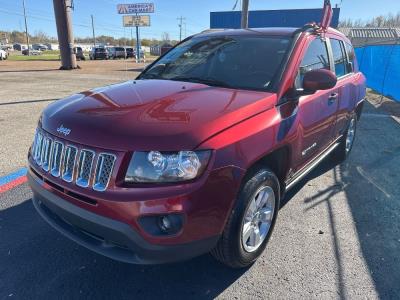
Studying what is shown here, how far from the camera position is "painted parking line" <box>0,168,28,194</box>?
14.3 feet

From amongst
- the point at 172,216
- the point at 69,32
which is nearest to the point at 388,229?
the point at 172,216

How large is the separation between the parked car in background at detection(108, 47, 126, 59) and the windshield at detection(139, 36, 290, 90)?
172 feet

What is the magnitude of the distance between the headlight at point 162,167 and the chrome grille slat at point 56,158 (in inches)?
24.5

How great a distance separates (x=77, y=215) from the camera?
240 cm

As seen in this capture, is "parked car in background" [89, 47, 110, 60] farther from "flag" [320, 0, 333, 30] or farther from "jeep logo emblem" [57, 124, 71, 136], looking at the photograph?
"jeep logo emblem" [57, 124, 71, 136]

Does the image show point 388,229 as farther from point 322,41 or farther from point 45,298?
point 45,298

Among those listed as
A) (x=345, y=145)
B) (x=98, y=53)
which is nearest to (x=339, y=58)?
(x=345, y=145)

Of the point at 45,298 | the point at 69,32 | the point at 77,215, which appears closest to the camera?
the point at 77,215

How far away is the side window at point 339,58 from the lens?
14.6 feet

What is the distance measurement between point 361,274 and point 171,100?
6.87 ft

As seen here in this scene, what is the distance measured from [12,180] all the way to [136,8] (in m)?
54.7

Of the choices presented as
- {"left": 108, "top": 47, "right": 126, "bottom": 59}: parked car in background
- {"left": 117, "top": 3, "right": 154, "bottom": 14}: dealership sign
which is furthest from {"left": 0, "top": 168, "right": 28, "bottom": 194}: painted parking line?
{"left": 117, "top": 3, "right": 154, "bottom": 14}: dealership sign

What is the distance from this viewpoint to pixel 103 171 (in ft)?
7.52

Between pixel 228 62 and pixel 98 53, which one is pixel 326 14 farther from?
pixel 98 53
